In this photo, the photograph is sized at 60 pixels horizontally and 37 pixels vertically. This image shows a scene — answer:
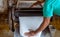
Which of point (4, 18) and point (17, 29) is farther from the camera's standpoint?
point (4, 18)

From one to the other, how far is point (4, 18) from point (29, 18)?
0.35 metres

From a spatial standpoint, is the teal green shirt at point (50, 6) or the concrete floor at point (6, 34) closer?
the teal green shirt at point (50, 6)

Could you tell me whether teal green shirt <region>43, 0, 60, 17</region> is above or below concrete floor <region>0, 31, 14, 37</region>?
above

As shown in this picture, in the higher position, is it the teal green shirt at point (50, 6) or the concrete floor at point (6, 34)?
the teal green shirt at point (50, 6)

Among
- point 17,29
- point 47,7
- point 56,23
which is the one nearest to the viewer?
point 47,7

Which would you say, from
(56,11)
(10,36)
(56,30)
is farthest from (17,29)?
(56,11)

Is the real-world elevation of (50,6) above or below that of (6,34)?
above

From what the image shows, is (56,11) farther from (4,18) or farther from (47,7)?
(4,18)

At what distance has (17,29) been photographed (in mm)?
1428

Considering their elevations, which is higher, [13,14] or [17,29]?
[13,14]

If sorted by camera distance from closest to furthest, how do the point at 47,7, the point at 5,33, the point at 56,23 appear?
the point at 47,7 → the point at 5,33 → the point at 56,23

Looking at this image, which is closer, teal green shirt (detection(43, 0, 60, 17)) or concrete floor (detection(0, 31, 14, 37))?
teal green shirt (detection(43, 0, 60, 17))

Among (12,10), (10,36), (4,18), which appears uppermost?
(12,10)

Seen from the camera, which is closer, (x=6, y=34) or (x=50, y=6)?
(x=50, y=6)
